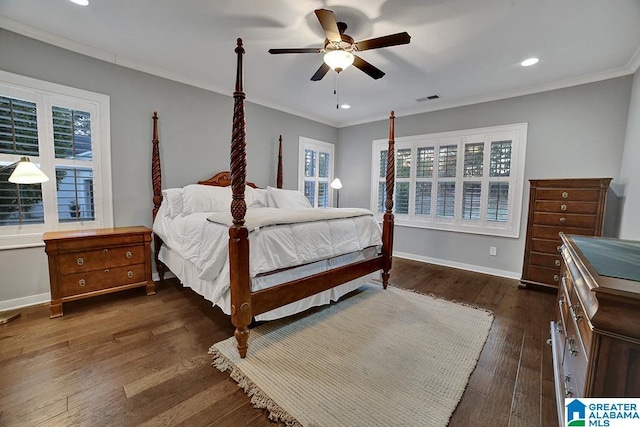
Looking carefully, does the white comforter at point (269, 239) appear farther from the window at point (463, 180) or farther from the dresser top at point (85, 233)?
the window at point (463, 180)

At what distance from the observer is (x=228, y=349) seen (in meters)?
1.96

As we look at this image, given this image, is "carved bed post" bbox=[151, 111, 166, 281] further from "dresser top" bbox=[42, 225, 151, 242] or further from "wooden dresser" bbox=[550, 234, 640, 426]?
"wooden dresser" bbox=[550, 234, 640, 426]

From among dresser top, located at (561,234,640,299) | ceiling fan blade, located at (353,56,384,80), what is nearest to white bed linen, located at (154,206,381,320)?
ceiling fan blade, located at (353,56,384,80)

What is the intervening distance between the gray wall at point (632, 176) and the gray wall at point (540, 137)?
16 centimetres

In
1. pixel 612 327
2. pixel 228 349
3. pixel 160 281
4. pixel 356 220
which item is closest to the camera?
pixel 612 327

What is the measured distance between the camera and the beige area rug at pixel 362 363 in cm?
144

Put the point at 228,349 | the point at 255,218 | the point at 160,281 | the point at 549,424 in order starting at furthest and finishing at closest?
1. the point at 160,281
2. the point at 255,218
3. the point at 228,349
4. the point at 549,424

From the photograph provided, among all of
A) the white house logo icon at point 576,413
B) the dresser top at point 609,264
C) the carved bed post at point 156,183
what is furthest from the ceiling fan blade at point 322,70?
the white house logo icon at point 576,413

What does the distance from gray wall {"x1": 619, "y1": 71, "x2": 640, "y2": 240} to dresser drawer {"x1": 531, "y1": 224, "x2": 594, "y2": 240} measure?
1.00 ft

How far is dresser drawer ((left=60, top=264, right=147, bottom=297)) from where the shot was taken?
2.42 m

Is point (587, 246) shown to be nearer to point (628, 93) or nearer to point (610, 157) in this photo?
point (610, 157)

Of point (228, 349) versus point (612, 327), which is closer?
point (612, 327)

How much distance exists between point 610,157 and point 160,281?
18.3ft

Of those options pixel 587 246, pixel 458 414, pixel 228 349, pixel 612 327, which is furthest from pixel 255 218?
pixel 587 246
